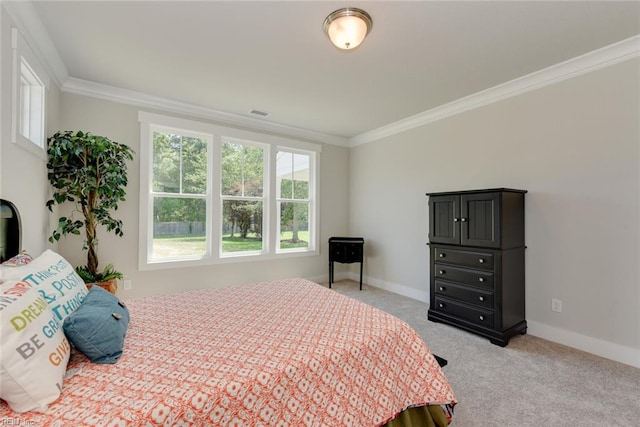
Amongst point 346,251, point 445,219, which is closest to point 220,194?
point 346,251

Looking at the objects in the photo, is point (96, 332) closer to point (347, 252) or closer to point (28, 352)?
point (28, 352)

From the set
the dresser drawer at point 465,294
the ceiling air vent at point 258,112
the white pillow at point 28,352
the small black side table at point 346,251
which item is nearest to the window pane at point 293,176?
the ceiling air vent at point 258,112

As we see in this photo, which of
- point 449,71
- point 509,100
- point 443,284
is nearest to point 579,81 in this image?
point 509,100

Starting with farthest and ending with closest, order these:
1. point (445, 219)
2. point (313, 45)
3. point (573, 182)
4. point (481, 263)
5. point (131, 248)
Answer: point (131, 248)
point (445, 219)
point (481, 263)
point (573, 182)
point (313, 45)

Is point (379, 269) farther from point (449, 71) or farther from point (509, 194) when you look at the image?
point (449, 71)

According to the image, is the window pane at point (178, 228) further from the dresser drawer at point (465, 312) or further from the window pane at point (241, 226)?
the dresser drawer at point (465, 312)

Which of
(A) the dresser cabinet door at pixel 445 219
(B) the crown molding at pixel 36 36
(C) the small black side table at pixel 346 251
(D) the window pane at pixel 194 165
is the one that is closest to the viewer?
(B) the crown molding at pixel 36 36

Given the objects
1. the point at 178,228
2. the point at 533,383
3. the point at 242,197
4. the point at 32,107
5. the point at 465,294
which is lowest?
the point at 533,383

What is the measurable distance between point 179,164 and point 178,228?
864 millimetres

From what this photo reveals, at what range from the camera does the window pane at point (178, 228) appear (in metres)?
3.71

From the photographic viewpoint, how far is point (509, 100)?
3.16 metres

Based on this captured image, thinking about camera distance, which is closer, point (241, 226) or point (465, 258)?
point (465, 258)

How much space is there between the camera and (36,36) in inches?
88.0

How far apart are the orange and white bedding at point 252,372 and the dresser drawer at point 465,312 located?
61.1 inches
